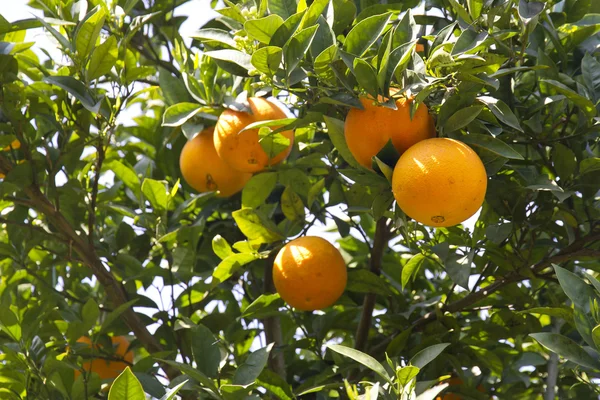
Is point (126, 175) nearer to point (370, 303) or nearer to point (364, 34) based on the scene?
point (370, 303)

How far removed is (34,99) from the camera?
2453 mm

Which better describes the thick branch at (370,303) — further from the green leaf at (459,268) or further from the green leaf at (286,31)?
the green leaf at (286,31)

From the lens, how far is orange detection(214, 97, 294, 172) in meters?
2.28

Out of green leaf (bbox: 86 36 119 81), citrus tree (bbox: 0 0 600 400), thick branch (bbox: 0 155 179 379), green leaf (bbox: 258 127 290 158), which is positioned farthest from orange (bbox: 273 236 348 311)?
green leaf (bbox: 86 36 119 81)

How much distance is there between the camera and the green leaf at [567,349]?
170 cm

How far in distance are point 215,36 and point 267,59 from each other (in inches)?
11.6

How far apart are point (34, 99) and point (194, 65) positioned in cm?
49

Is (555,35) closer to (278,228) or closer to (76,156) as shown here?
(278,228)

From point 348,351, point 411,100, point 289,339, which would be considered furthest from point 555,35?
point 289,339

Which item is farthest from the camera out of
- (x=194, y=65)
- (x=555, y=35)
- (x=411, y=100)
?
(x=194, y=65)

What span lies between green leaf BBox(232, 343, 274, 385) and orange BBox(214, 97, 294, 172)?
1.91 feet

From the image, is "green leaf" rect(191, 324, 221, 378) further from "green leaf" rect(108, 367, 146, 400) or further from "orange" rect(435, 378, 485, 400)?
"orange" rect(435, 378, 485, 400)

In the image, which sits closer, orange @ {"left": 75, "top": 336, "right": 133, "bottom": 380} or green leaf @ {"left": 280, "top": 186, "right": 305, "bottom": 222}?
green leaf @ {"left": 280, "top": 186, "right": 305, "bottom": 222}

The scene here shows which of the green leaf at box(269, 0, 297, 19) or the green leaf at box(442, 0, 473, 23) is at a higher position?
the green leaf at box(269, 0, 297, 19)
